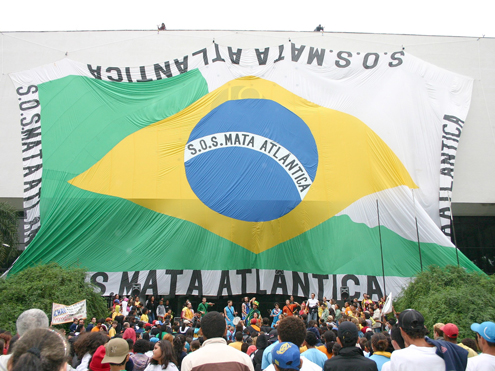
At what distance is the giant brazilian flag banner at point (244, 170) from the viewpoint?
14938mm

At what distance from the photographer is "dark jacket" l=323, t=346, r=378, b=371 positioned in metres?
3.56

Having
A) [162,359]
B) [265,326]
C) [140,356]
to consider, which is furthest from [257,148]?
[162,359]

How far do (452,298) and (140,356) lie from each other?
7.68 m

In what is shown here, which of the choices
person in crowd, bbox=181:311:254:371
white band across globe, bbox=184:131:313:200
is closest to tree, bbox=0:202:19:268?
white band across globe, bbox=184:131:313:200

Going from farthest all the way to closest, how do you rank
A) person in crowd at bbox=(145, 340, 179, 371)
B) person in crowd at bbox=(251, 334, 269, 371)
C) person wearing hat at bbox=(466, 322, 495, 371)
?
1. person in crowd at bbox=(251, 334, 269, 371)
2. person in crowd at bbox=(145, 340, 179, 371)
3. person wearing hat at bbox=(466, 322, 495, 371)

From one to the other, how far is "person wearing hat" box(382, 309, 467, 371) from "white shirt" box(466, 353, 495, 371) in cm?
42

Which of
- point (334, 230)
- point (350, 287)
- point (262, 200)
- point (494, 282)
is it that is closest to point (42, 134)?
point (262, 200)

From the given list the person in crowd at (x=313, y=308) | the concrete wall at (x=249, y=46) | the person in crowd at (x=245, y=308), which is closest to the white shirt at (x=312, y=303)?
the person in crowd at (x=313, y=308)

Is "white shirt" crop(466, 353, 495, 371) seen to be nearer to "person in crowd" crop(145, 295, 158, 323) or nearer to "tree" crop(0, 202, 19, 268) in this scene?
"person in crowd" crop(145, 295, 158, 323)

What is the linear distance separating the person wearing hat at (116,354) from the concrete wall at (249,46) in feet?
57.6

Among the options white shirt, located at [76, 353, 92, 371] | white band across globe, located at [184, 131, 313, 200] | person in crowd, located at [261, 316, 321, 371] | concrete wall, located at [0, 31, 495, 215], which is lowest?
white shirt, located at [76, 353, 92, 371]

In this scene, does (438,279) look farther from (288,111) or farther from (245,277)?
(288,111)

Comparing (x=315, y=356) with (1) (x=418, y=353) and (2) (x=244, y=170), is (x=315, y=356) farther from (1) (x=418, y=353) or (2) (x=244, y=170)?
(2) (x=244, y=170)

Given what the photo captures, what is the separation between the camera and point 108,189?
50.7 feet
